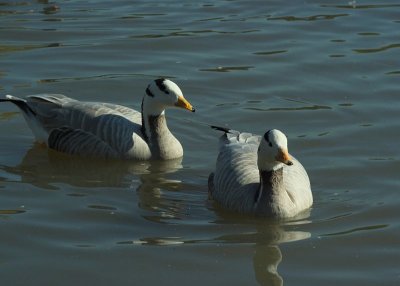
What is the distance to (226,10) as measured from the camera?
19.1 metres

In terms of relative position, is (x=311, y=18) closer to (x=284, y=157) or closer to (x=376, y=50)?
(x=376, y=50)

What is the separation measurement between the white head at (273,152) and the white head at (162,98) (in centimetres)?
212

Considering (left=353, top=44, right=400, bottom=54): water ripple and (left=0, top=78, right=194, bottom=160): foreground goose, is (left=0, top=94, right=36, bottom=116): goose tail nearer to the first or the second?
(left=0, top=78, right=194, bottom=160): foreground goose

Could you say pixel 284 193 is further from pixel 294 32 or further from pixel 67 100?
pixel 294 32

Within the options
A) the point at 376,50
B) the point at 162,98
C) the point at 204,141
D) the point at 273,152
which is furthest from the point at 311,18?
the point at 273,152

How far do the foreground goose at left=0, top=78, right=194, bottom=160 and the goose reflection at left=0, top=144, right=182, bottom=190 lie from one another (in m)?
0.10

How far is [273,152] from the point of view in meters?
10.3

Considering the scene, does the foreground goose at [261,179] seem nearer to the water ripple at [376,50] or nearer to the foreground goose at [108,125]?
the foreground goose at [108,125]

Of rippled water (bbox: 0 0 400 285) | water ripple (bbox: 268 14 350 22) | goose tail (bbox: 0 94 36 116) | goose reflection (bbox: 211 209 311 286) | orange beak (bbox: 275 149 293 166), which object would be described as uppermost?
orange beak (bbox: 275 149 293 166)

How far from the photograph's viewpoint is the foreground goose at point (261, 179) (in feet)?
34.1

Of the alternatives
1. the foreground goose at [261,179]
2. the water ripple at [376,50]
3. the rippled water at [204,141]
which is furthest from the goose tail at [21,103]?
the water ripple at [376,50]

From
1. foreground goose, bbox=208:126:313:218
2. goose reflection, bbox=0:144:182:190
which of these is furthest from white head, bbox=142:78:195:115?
foreground goose, bbox=208:126:313:218

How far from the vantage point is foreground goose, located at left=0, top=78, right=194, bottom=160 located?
1259 cm

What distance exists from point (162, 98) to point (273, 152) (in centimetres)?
258
